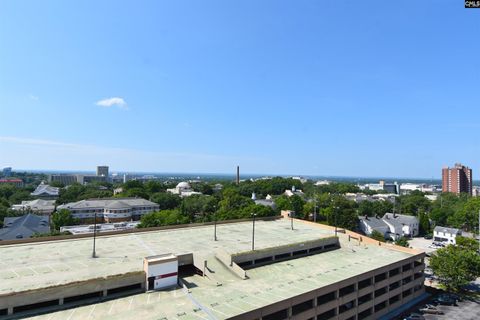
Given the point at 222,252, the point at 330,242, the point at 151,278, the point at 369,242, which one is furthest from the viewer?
the point at 369,242

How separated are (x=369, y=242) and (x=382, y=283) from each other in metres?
14.5

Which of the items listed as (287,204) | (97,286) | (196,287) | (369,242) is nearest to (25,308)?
(97,286)

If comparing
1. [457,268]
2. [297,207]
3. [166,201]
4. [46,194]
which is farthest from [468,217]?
[46,194]

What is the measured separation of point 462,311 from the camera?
48.0 m

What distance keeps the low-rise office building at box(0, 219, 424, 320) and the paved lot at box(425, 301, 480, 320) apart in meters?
4.64

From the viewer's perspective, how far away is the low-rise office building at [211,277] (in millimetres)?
29094

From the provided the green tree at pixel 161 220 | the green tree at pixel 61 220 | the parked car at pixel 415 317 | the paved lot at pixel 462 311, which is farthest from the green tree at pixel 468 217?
the green tree at pixel 61 220

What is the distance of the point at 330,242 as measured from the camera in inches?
2154

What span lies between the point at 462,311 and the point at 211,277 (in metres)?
40.7

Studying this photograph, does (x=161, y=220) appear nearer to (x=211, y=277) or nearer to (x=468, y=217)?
(x=211, y=277)

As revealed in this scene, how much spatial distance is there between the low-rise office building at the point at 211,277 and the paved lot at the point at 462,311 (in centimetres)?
464

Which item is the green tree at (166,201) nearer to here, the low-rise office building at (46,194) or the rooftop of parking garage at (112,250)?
the low-rise office building at (46,194)

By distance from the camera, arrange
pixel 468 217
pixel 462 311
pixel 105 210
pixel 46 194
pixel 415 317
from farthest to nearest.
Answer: pixel 46 194 < pixel 105 210 < pixel 468 217 < pixel 462 311 < pixel 415 317

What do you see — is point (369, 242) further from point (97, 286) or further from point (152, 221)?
point (152, 221)
